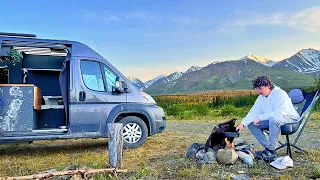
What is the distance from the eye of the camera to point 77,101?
6.81 meters

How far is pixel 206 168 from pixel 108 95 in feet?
9.33

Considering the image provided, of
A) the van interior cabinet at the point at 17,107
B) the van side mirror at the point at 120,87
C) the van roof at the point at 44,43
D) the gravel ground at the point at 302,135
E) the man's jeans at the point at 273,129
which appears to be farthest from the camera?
the gravel ground at the point at 302,135

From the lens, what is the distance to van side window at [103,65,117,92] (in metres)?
7.20

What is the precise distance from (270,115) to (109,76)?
11.0 feet

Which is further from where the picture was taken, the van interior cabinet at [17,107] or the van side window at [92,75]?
the van side window at [92,75]

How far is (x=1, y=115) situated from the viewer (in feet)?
20.9

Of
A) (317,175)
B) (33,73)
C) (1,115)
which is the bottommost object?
(317,175)

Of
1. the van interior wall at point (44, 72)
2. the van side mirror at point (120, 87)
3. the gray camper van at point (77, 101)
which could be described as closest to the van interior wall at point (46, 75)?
the van interior wall at point (44, 72)

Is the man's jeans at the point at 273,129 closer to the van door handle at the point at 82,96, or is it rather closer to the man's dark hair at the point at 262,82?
the man's dark hair at the point at 262,82

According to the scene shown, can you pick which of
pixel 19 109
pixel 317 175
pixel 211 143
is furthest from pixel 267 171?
pixel 19 109

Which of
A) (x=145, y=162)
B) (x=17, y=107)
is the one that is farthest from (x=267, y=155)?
(x=17, y=107)

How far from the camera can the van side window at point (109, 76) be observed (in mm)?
7199

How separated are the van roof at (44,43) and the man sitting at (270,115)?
337cm

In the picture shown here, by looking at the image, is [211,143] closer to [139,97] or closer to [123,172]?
[123,172]
